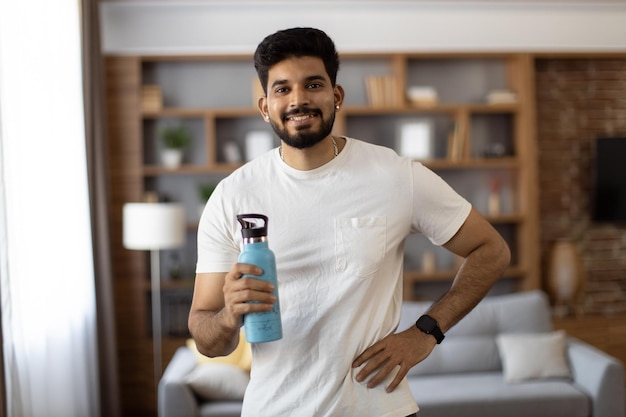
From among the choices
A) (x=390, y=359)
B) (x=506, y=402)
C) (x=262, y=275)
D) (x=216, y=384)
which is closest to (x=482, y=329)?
(x=506, y=402)

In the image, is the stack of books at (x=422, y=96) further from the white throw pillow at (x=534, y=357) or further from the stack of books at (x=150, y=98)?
the white throw pillow at (x=534, y=357)

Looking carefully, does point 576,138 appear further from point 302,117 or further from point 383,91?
point 302,117

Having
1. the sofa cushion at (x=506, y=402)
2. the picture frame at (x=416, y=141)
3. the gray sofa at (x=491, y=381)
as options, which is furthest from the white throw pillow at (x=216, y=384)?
the picture frame at (x=416, y=141)

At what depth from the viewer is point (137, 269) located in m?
5.35

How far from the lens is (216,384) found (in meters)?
3.89

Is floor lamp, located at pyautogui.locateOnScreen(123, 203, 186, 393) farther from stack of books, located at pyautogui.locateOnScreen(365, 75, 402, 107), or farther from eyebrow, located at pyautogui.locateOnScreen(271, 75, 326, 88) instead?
eyebrow, located at pyautogui.locateOnScreen(271, 75, 326, 88)

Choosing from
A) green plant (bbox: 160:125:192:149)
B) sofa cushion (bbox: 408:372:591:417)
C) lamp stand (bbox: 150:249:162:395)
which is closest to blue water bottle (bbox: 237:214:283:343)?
sofa cushion (bbox: 408:372:591:417)

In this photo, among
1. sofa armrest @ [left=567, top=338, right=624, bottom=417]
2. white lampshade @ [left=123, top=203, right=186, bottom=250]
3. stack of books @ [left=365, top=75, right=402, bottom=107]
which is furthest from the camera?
stack of books @ [left=365, top=75, right=402, bottom=107]

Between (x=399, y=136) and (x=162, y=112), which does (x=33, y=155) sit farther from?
(x=399, y=136)

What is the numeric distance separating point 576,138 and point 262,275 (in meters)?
5.04

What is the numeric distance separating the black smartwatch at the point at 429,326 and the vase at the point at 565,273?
4.20 metres

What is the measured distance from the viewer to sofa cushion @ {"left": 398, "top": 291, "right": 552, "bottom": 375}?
4.42m

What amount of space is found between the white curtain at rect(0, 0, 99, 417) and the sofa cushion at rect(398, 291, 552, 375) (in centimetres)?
177

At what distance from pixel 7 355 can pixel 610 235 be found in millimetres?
4531
